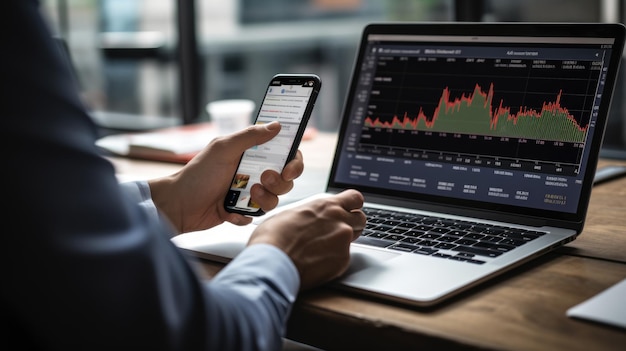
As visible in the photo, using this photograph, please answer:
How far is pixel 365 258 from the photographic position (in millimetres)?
956

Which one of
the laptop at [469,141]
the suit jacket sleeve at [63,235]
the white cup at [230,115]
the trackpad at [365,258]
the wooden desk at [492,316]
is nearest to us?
the suit jacket sleeve at [63,235]

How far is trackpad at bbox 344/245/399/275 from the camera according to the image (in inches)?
36.4

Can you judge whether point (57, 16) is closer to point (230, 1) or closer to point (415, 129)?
point (415, 129)

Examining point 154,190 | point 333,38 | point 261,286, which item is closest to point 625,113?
point 154,190

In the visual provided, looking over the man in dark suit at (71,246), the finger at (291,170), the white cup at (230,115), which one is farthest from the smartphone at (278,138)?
the white cup at (230,115)

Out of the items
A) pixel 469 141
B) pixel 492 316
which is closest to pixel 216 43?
pixel 469 141

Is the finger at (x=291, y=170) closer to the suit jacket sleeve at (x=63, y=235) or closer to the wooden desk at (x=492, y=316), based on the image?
the wooden desk at (x=492, y=316)

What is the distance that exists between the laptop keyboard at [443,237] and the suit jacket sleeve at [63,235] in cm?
40

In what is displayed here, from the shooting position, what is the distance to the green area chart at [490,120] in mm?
1113

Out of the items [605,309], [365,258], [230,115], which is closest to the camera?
[605,309]

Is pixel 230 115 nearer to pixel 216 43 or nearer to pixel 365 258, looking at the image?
pixel 365 258

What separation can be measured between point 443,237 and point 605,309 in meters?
0.30

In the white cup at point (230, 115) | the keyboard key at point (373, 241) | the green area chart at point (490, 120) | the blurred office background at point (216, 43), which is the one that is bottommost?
the blurred office background at point (216, 43)

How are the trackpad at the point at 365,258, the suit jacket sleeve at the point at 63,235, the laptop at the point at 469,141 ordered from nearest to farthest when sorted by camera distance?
the suit jacket sleeve at the point at 63,235 < the trackpad at the point at 365,258 < the laptop at the point at 469,141
